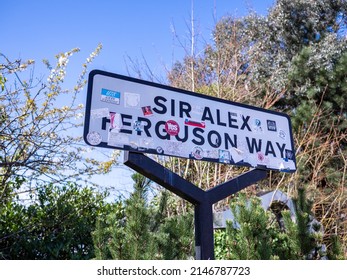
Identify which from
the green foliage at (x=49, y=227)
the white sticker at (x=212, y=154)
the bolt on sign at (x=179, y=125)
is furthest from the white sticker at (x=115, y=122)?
the green foliage at (x=49, y=227)

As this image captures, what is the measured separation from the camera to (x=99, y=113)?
168 centimetres

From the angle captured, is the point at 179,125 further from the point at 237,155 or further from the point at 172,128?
the point at 237,155

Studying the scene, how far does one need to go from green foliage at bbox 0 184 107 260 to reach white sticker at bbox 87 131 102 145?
2.22 m

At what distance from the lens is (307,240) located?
2244mm

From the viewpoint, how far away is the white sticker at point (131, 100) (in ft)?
5.86

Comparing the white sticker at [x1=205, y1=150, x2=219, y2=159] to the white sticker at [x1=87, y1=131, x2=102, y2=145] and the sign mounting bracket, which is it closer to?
the sign mounting bracket

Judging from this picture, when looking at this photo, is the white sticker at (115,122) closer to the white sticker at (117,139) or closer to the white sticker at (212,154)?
the white sticker at (117,139)

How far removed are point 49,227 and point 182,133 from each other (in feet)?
7.97

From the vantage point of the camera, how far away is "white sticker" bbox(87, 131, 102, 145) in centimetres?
163

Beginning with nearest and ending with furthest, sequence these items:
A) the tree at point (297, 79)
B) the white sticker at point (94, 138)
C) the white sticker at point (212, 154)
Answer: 1. the white sticker at point (94, 138)
2. the white sticker at point (212, 154)
3. the tree at point (297, 79)

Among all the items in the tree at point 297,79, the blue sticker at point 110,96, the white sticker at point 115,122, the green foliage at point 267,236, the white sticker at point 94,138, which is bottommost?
the green foliage at point 267,236

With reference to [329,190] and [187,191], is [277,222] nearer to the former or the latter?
[187,191]

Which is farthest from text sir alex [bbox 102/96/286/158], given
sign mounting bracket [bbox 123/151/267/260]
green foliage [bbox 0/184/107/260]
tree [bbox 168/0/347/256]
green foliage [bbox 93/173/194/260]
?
tree [bbox 168/0/347/256]
